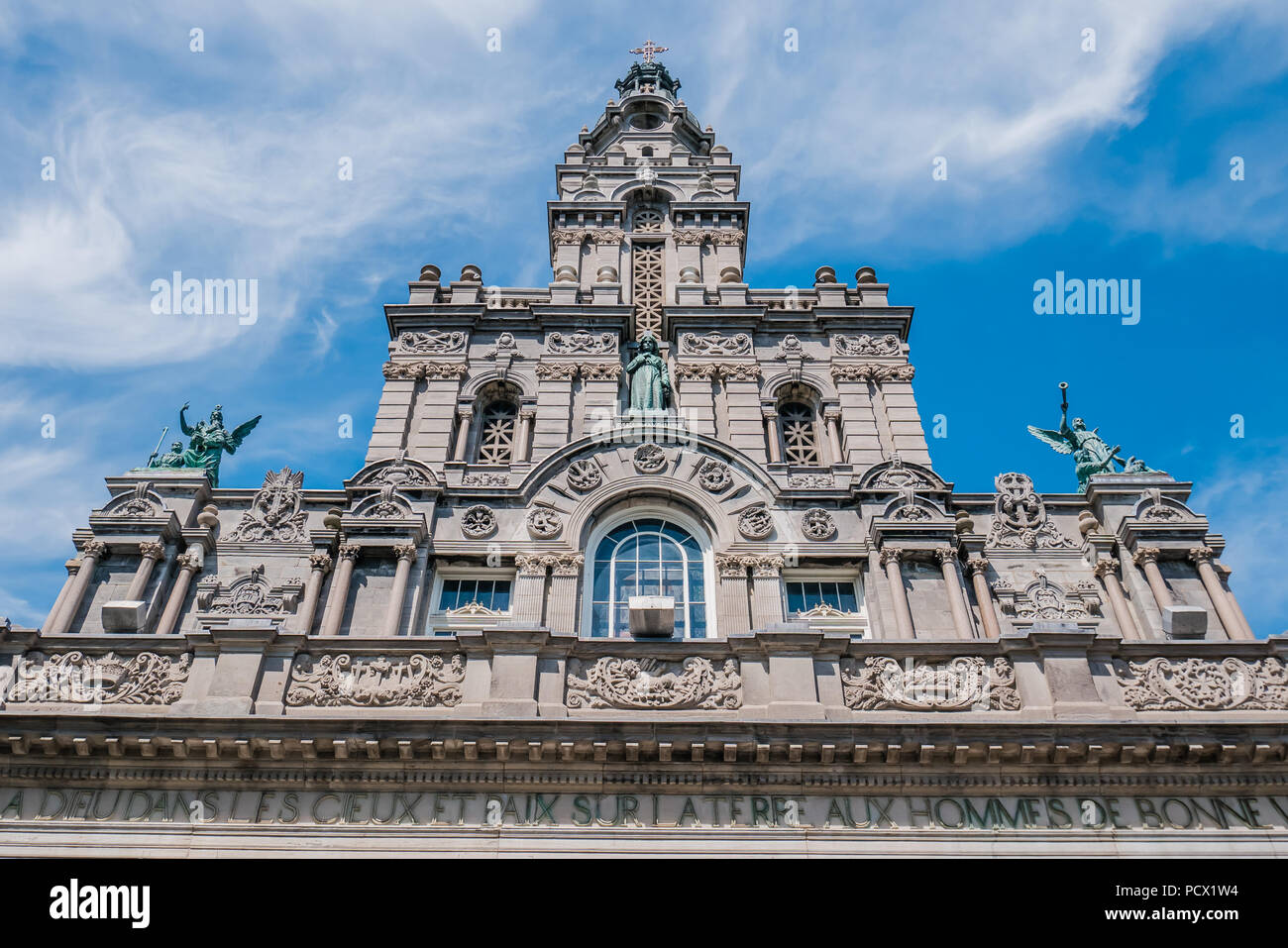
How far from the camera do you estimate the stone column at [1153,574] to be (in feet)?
57.6

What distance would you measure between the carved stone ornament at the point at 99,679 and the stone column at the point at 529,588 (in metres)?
5.31

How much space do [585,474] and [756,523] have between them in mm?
3389

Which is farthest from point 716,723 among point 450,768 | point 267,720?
point 267,720

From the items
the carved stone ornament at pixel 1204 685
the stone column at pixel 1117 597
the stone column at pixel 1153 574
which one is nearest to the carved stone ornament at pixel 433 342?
the stone column at pixel 1117 597

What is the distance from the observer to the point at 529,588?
1764 centimetres

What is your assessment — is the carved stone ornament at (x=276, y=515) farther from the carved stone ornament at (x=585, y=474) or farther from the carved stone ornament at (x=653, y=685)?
the carved stone ornament at (x=653, y=685)

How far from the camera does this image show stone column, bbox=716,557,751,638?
17.2 meters

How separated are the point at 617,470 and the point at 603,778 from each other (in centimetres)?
759

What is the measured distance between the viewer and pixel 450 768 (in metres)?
13.0

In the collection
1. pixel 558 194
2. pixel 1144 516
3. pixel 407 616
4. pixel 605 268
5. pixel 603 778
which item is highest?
pixel 558 194

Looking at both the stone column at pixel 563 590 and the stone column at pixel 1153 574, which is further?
the stone column at pixel 1153 574

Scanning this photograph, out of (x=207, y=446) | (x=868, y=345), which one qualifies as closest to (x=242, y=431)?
(x=207, y=446)

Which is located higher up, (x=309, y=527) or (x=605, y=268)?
(x=605, y=268)
